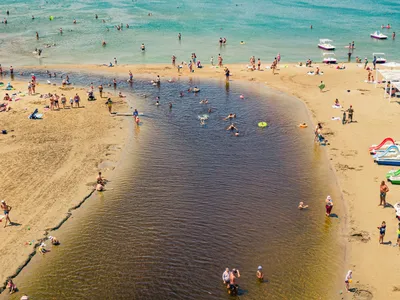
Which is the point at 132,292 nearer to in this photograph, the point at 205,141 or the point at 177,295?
the point at 177,295

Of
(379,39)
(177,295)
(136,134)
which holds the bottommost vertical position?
(177,295)

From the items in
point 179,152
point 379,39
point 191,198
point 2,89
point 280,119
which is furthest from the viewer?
point 379,39

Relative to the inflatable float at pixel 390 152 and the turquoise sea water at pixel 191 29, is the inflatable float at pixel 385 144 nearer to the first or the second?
the inflatable float at pixel 390 152

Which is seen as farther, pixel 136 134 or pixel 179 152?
pixel 136 134

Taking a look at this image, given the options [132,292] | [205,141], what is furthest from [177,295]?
[205,141]

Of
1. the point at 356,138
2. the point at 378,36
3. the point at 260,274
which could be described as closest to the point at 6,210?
the point at 260,274

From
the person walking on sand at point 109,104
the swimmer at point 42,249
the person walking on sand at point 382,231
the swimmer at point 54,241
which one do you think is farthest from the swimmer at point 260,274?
the person walking on sand at point 109,104

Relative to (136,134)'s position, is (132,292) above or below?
below

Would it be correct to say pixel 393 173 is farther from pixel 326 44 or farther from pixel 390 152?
pixel 326 44
